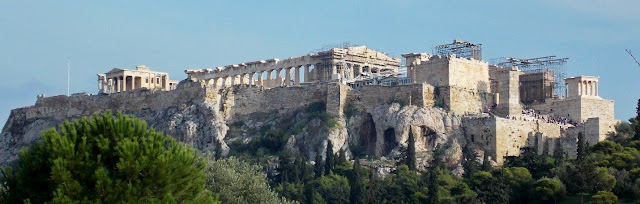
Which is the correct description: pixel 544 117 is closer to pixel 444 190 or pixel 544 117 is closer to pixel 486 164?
pixel 486 164

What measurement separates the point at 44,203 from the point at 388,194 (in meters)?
38.4

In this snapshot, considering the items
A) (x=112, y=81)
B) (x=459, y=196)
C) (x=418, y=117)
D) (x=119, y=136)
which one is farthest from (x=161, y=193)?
(x=112, y=81)

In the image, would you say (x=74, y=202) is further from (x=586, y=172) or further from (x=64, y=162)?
(x=586, y=172)

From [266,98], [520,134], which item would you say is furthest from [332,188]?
[266,98]

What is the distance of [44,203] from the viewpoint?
126 feet

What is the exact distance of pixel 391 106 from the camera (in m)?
84.4

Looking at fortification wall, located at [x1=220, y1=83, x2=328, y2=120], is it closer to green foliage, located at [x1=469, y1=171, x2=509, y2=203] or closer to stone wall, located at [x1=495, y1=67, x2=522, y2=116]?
stone wall, located at [x1=495, y1=67, x2=522, y2=116]

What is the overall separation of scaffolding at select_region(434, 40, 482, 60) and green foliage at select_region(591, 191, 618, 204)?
25.5 meters

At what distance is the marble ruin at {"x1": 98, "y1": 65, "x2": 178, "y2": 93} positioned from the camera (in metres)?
103

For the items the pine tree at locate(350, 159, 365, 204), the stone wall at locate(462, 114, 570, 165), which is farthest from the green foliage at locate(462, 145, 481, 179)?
the pine tree at locate(350, 159, 365, 204)

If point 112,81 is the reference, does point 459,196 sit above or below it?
below

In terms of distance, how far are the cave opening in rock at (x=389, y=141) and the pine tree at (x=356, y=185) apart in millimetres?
6063

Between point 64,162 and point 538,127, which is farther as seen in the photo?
point 538,127

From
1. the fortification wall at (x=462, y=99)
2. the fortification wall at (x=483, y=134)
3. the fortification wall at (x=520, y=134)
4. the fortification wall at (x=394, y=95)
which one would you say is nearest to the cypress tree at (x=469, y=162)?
the fortification wall at (x=483, y=134)
